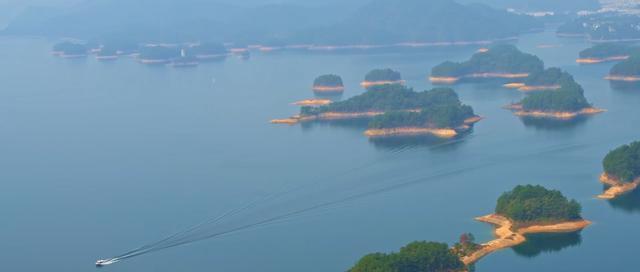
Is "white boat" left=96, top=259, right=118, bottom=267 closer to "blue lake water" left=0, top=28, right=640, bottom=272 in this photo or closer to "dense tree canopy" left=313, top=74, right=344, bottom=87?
"blue lake water" left=0, top=28, right=640, bottom=272

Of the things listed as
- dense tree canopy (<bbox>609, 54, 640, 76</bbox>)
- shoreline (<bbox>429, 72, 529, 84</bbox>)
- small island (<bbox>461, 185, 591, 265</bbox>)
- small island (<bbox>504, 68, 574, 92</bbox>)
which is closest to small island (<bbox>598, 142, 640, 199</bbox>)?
small island (<bbox>461, 185, 591, 265</bbox>)

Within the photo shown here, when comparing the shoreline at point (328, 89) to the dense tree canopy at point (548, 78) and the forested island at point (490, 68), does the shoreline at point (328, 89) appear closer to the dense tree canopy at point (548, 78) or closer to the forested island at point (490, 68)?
the forested island at point (490, 68)

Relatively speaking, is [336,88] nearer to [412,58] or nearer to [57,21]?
[412,58]

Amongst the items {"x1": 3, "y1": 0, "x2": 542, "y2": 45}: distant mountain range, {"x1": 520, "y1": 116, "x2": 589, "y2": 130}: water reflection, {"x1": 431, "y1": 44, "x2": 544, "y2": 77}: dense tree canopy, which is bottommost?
{"x1": 520, "y1": 116, "x2": 589, "y2": 130}: water reflection

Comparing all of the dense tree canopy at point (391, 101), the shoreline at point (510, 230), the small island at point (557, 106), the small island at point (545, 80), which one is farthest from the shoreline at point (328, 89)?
the shoreline at point (510, 230)

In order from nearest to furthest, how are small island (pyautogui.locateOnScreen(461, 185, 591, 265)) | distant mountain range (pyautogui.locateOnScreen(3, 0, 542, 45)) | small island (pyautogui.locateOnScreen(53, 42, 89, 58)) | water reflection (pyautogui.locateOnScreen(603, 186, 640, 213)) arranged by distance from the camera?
1. small island (pyautogui.locateOnScreen(461, 185, 591, 265))
2. water reflection (pyautogui.locateOnScreen(603, 186, 640, 213))
3. small island (pyautogui.locateOnScreen(53, 42, 89, 58))
4. distant mountain range (pyautogui.locateOnScreen(3, 0, 542, 45))

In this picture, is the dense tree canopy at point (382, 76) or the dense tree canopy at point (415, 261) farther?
the dense tree canopy at point (382, 76)

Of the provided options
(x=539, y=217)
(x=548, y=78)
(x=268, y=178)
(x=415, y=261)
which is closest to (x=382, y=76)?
Answer: (x=548, y=78)
